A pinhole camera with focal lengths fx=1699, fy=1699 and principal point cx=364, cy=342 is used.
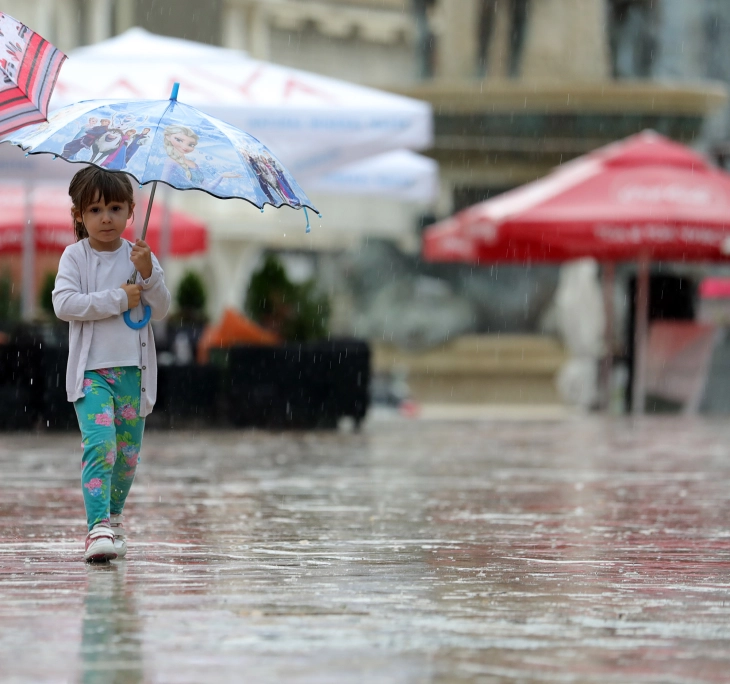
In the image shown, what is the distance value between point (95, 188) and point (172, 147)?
1.01ft

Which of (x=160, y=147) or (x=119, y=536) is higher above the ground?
(x=160, y=147)

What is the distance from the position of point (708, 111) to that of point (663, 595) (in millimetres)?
18185

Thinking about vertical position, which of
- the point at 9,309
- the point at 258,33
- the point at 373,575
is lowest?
the point at 373,575

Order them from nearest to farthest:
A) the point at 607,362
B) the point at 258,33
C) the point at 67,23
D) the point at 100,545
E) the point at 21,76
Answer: the point at 100,545, the point at 21,76, the point at 607,362, the point at 67,23, the point at 258,33

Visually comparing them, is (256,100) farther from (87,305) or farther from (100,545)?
(100,545)

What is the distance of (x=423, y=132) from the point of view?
12.8 meters

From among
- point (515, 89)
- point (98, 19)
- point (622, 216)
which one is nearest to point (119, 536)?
point (622, 216)

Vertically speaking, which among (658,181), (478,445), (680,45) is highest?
(680,45)

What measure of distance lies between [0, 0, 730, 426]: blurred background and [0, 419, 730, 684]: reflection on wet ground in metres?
3.69

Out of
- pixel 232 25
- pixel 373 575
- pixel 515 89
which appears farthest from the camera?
pixel 232 25

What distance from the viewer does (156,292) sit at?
586 cm

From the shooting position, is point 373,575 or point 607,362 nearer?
point 373,575

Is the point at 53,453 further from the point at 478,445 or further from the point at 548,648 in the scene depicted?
the point at 548,648

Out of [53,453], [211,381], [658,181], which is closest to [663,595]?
[53,453]
